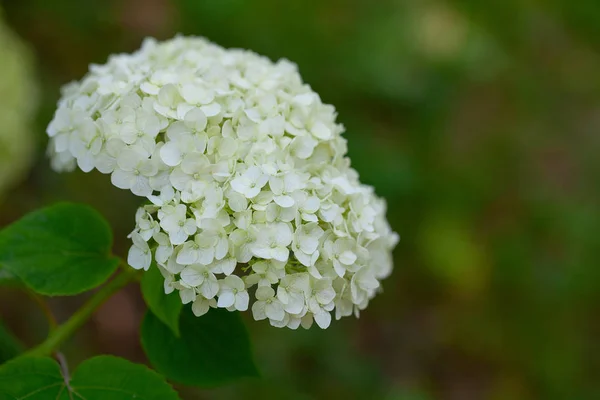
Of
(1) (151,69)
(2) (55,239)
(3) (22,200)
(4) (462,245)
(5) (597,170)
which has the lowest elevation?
(2) (55,239)

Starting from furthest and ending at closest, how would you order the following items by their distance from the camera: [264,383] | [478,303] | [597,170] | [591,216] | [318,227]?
[597,170]
[591,216]
[478,303]
[264,383]
[318,227]

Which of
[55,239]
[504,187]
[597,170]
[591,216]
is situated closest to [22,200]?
[55,239]

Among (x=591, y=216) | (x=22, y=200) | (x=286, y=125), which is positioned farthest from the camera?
(x=591, y=216)

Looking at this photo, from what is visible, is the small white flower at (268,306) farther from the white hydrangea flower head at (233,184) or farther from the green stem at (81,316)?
the green stem at (81,316)

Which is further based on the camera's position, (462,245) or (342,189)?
(462,245)

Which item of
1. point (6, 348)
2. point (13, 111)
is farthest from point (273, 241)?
point (13, 111)

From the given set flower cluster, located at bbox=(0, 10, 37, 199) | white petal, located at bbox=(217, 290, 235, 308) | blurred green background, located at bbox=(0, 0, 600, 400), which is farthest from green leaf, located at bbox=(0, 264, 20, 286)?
blurred green background, located at bbox=(0, 0, 600, 400)

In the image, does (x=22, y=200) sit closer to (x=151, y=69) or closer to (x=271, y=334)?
(x=271, y=334)

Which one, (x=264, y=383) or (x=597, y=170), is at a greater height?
(x=597, y=170)
